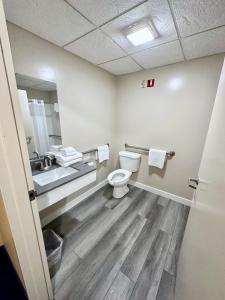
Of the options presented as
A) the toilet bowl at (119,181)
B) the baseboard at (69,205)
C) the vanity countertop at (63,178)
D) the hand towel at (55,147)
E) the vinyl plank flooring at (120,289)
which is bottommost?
the vinyl plank flooring at (120,289)

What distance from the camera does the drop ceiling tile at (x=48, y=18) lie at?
934mm

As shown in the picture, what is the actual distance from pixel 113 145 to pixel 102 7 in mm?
2024

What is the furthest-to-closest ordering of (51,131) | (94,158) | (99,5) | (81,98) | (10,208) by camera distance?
(94,158) < (81,98) < (51,131) < (99,5) < (10,208)

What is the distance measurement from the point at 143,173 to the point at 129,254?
4.55 feet

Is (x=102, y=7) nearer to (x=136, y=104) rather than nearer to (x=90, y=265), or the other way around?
(x=136, y=104)

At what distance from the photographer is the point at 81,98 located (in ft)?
6.21

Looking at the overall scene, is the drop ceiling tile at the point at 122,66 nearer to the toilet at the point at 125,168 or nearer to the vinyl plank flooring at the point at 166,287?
the toilet at the point at 125,168

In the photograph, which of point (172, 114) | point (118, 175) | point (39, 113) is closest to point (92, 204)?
point (118, 175)

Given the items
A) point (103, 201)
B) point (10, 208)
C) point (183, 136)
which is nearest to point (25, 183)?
point (10, 208)

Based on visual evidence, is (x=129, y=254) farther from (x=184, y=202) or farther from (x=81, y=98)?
(x=81, y=98)

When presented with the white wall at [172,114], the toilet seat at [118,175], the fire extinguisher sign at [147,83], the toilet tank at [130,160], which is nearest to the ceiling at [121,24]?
the white wall at [172,114]

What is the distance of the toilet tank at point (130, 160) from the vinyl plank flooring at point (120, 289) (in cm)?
154

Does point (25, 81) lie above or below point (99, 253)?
above

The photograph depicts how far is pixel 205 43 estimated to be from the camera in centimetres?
136
